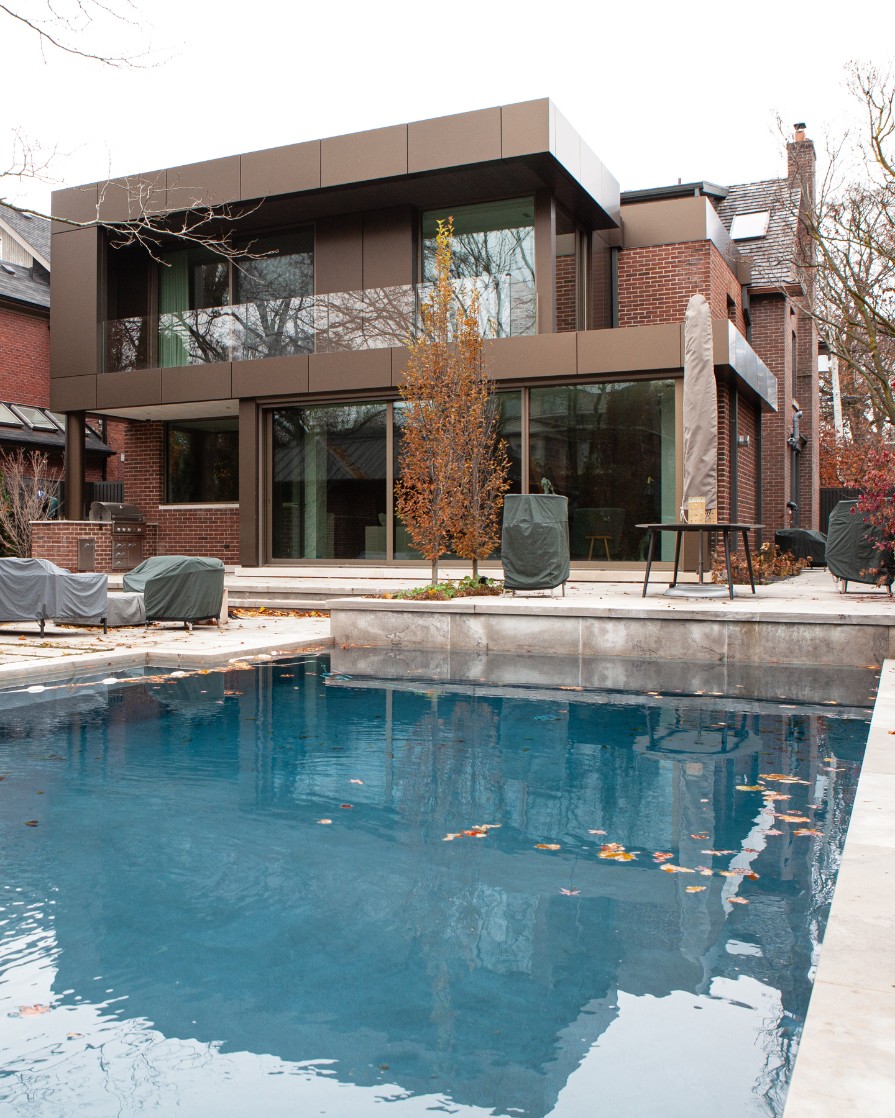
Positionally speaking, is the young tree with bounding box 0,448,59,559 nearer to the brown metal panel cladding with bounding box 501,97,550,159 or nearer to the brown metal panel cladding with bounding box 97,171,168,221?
the brown metal panel cladding with bounding box 97,171,168,221

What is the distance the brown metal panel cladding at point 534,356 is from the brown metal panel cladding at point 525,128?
250cm

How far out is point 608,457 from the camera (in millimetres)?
14094

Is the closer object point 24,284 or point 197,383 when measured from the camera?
point 197,383

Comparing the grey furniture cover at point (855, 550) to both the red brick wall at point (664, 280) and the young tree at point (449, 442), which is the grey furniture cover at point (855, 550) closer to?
the young tree at point (449, 442)

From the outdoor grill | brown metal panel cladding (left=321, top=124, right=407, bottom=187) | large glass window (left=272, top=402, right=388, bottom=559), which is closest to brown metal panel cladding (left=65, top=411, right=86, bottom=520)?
the outdoor grill

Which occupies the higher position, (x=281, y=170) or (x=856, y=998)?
(x=281, y=170)

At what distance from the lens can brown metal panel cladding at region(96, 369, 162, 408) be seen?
53.8 ft

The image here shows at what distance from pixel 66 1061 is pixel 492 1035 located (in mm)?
954

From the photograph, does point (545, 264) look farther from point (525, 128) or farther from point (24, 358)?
point (24, 358)

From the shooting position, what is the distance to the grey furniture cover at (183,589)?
36.8 feet

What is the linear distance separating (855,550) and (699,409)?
7.59 feet

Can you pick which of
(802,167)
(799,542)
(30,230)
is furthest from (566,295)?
(30,230)

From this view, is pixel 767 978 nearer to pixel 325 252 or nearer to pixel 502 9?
pixel 502 9

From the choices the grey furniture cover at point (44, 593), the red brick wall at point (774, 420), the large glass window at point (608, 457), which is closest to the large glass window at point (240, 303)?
the large glass window at point (608, 457)
